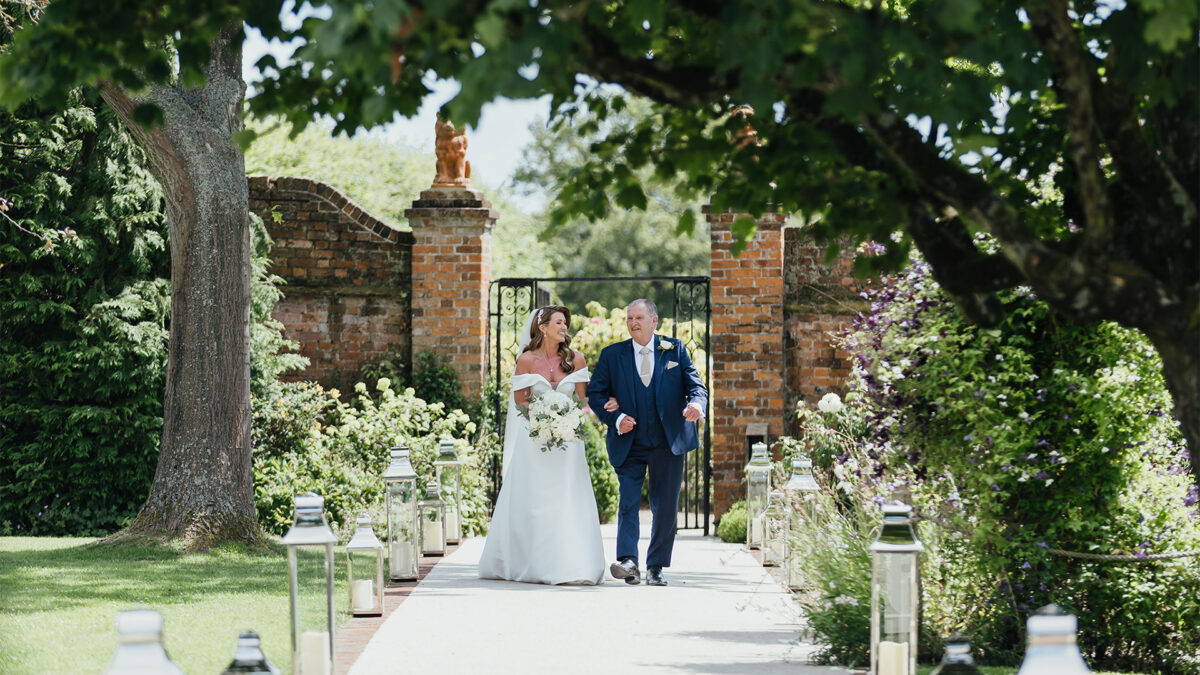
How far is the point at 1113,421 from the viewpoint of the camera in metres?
6.89

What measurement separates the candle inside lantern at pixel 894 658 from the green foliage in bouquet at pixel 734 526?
7.13 m

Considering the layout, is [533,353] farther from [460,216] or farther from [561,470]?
[460,216]

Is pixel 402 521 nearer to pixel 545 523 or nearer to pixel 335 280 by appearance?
pixel 545 523

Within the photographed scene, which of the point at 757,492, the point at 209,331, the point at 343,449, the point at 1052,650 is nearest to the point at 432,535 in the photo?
the point at 343,449

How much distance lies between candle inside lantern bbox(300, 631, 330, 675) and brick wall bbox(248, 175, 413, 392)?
331 inches

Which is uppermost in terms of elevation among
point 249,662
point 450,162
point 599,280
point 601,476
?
point 450,162

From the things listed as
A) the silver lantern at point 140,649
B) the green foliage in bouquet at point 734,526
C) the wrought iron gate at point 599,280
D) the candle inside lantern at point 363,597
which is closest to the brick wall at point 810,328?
the wrought iron gate at point 599,280

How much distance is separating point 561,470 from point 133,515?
488 cm

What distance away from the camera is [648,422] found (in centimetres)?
1010

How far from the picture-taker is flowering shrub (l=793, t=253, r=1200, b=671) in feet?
22.5

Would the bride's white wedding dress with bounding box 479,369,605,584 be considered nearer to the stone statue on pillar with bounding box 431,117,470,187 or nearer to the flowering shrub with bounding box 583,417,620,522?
the flowering shrub with bounding box 583,417,620,522

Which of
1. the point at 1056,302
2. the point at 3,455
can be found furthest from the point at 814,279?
the point at 1056,302

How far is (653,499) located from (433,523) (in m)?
2.16

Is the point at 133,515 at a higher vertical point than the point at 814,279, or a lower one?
lower
